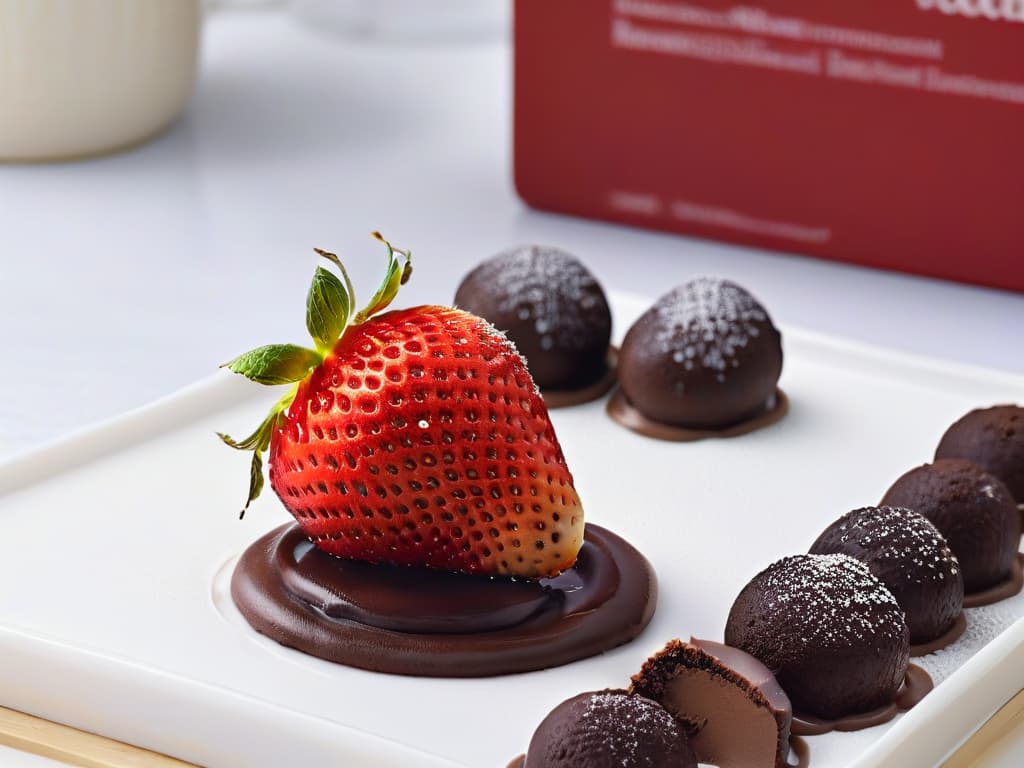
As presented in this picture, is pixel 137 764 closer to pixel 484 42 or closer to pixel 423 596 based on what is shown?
pixel 423 596

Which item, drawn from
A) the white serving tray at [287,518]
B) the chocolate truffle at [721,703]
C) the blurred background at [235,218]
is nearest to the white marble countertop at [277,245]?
the blurred background at [235,218]

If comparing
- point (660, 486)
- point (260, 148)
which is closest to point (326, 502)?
point (660, 486)

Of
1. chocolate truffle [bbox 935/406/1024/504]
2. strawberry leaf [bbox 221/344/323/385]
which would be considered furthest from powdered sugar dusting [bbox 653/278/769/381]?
strawberry leaf [bbox 221/344/323/385]

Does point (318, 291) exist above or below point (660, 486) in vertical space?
above

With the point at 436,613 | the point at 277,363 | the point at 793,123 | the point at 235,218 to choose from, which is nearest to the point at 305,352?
the point at 277,363

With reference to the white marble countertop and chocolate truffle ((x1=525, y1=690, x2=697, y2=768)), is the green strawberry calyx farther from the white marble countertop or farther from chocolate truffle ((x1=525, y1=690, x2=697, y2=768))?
the white marble countertop

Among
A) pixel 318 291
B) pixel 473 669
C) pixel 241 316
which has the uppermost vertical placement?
pixel 318 291
